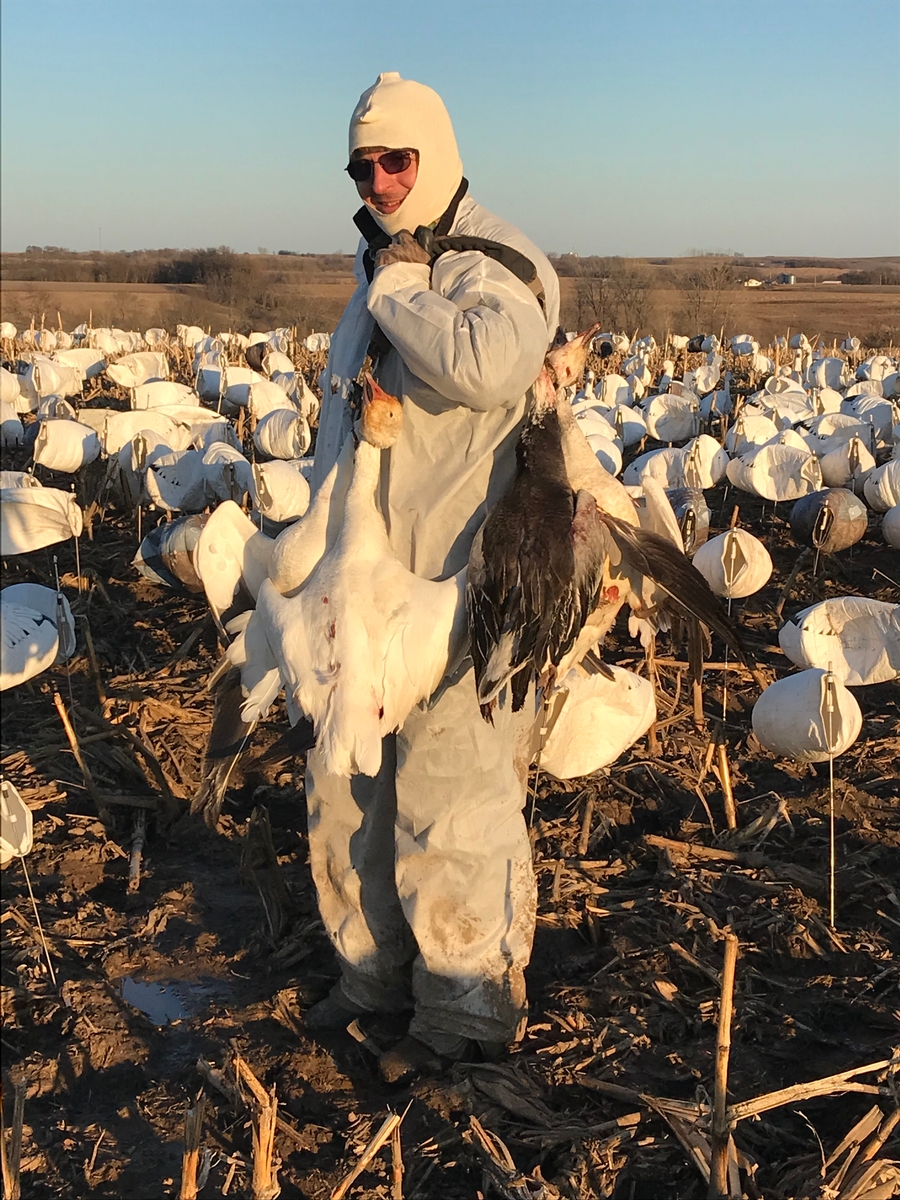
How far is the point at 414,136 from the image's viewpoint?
2445mm

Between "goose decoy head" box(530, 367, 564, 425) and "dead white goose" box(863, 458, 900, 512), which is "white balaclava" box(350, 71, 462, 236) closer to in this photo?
"goose decoy head" box(530, 367, 564, 425)

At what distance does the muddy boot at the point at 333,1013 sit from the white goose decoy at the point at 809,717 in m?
1.74

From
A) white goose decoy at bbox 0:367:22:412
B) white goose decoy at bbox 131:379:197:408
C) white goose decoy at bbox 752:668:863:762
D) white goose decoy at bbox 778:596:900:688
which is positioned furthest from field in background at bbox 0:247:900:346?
white goose decoy at bbox 752:668:863:762

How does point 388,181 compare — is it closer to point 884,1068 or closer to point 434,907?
point 434,907

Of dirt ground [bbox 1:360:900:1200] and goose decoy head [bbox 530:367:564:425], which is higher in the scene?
goose decoy head [bbox 530:367:564:425]

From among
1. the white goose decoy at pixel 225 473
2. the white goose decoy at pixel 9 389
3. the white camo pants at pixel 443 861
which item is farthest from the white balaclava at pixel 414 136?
the white goose decoy at pixel 9 389

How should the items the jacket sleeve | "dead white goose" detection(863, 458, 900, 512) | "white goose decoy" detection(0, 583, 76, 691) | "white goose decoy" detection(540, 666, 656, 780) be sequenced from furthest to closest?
"dead white goose" detection(863, 458, 900, 512) < "white goose decoy" detection(0, 583, 76, 691) < "white goose decoy" detection(540, 666, 656, 780) < the jacket sleeve

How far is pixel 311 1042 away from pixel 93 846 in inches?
59.1

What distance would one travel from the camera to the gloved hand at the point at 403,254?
2.41m

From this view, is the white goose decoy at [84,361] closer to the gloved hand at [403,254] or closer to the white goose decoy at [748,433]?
the white goose decoy at [748,433]

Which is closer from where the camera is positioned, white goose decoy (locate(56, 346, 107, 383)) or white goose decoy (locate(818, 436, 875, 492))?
white goose decoy (locate(818, 436, 875, 492))

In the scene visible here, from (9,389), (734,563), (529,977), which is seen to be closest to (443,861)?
(529,977)

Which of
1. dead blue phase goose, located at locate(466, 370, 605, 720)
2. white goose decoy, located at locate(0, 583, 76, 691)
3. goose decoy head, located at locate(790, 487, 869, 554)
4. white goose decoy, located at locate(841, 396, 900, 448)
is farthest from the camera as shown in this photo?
white goose decoy, located at locate(841, 396, 900, 448)

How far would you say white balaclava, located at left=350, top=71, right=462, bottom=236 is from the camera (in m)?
2.42
